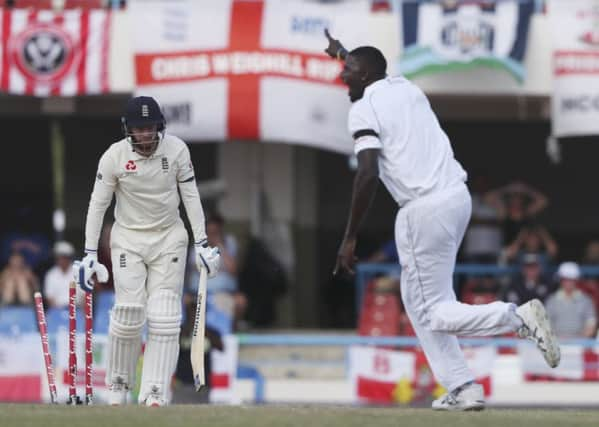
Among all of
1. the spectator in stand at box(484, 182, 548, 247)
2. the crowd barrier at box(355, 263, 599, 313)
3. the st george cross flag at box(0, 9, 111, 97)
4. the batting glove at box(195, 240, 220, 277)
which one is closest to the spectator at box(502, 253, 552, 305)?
the crowd barrier at box(355, 263, 599, 313)

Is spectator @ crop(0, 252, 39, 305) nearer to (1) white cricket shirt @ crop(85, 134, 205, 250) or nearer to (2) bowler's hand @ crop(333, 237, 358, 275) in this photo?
(1) white cricket shirt @ crop(85, 134, 205, 250)

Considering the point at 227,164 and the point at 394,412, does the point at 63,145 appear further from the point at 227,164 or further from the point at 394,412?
the point at 394,412

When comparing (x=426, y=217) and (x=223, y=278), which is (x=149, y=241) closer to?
(x=426, y=217)

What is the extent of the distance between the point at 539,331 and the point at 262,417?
1770 mm

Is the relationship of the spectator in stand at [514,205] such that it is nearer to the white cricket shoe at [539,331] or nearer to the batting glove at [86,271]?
the batting glove at [86,271]

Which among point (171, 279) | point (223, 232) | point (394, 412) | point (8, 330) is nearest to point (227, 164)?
point (223, 232)

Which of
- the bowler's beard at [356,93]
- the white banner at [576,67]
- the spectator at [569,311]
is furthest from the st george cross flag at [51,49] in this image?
the bowler's beard at [356,93]

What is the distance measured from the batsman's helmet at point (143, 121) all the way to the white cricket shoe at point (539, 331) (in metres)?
2.43

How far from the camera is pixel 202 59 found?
18.1 metres

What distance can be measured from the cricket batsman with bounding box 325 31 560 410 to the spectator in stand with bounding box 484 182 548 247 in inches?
359

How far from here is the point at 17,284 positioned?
18.4m

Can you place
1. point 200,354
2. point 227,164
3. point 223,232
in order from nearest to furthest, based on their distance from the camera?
point 200,354
point 223,232
point 227,164

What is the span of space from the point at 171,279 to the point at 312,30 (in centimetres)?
796

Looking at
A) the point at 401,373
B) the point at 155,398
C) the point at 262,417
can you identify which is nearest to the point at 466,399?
the point at 262,417
